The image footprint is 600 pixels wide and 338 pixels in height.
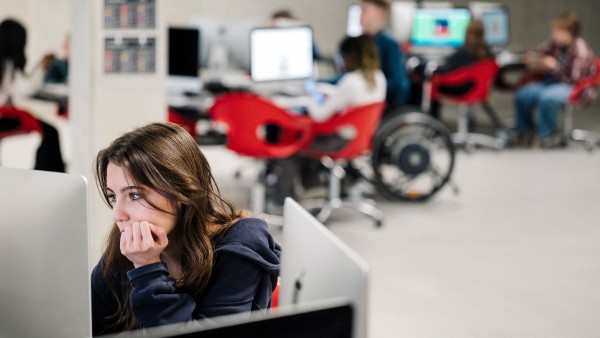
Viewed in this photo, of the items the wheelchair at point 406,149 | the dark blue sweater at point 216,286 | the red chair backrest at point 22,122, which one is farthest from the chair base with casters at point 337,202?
the dark blue sweater at point 216,286

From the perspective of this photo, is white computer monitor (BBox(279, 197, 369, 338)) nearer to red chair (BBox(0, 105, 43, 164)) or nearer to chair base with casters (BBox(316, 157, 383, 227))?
chair base with casters (BBox(316, 157, 383, 227))

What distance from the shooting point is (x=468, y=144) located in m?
8.04

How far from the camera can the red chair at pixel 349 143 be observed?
4887 mm

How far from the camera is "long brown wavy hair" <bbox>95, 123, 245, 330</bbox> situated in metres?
1.57

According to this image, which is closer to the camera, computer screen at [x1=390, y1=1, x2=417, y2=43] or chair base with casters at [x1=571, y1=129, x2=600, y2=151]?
chair base with casters at [x1=571, y1=129, x2=600, y2=151]

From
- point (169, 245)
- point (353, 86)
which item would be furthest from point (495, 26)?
point (169, 245)

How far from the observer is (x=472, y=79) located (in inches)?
306

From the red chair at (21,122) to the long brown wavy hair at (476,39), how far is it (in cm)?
418

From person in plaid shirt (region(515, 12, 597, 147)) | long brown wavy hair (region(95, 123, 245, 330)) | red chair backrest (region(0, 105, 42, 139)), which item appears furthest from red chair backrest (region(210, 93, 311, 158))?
person in plaid shirt (region(515, 12, 597, 147))

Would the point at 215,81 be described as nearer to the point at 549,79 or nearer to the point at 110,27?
the point at 110,27

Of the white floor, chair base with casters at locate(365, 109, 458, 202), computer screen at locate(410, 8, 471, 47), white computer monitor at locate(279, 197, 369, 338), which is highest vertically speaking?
computer screen at locate(410, 8, 471, 47)

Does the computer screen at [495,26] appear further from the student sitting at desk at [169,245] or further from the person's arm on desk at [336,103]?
the student sitting at desk at [169,245]

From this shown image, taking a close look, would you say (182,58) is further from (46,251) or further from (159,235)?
(46,251)

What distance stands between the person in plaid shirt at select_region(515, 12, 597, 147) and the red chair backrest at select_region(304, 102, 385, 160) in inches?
153
